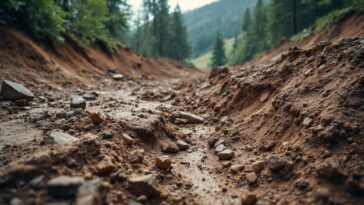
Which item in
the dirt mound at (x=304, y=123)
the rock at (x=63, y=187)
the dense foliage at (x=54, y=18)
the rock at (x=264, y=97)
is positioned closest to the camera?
the rock at (x=63, y=187)

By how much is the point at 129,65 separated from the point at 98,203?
2057 cm

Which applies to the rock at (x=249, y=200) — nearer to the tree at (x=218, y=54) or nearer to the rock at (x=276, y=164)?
the rock at (x=276, y=164)

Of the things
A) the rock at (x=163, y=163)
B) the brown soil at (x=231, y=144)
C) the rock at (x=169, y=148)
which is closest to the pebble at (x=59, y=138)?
the brown soil at (x=231, y=144)

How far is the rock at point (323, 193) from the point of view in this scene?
3488 mm

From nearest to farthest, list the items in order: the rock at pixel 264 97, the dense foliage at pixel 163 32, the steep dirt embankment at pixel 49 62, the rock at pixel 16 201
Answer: the rock at pixel 16 201
the rock at pixel 264 97
the steep dirt embankment at pixel 49 62
the dense foliage at pixel 163 32

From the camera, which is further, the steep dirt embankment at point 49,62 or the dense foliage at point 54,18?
the dense foliage at point 54,18

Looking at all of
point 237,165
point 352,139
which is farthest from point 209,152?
point 352,139

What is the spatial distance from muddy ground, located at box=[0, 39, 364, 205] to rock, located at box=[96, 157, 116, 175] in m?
0.01

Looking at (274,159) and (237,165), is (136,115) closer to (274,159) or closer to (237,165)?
(237,165)

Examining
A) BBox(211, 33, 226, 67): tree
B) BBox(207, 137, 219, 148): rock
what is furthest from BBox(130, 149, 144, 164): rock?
BBox(211, 33, 226, 67): tree

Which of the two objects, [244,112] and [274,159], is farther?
[244,112]

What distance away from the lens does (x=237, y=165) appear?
4.75 m

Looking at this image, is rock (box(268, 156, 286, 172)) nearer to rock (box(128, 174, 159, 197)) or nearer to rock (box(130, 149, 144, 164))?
rock (box(128, 174, 159, 197))

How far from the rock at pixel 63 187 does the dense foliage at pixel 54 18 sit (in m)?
9.90
